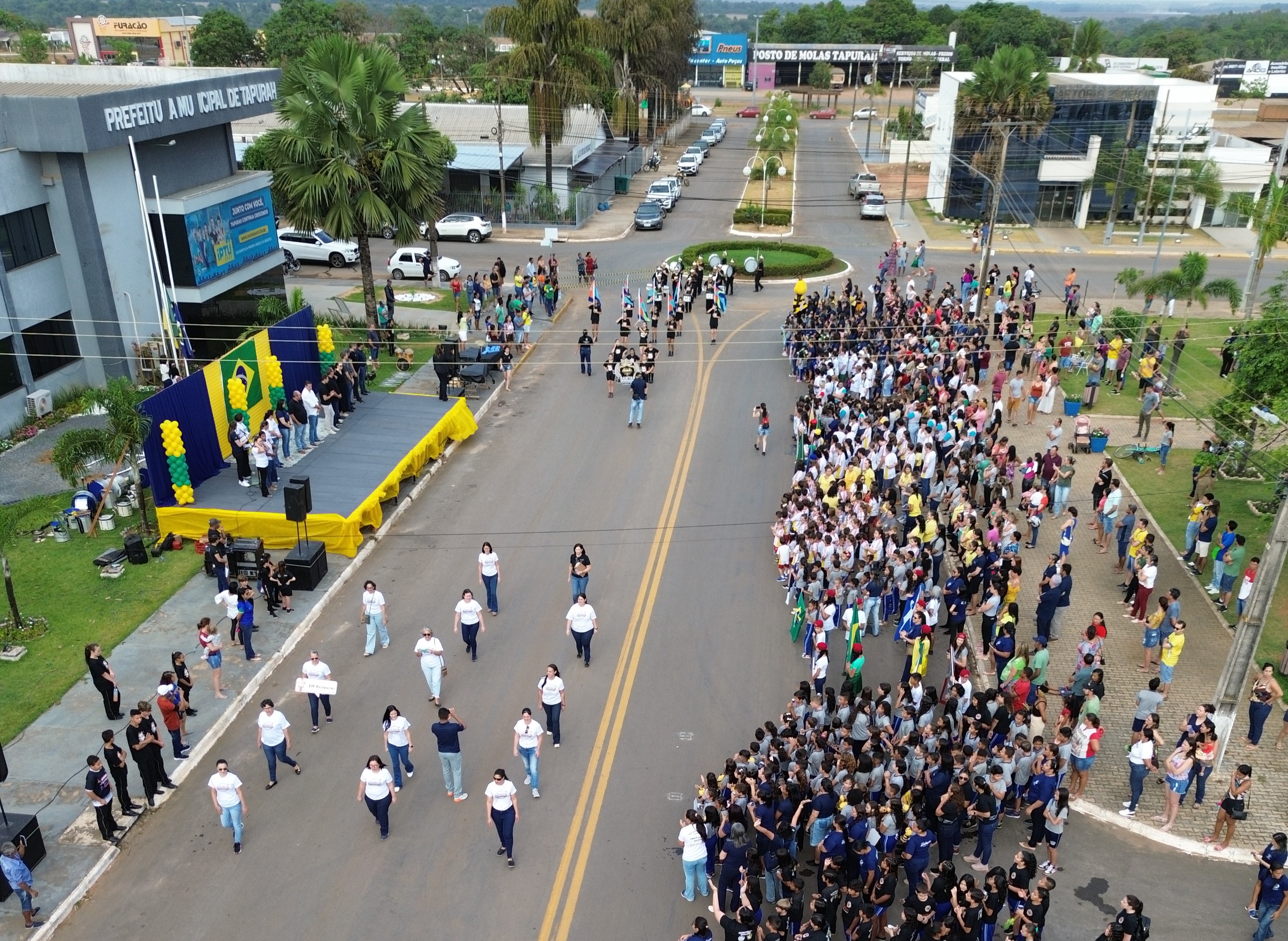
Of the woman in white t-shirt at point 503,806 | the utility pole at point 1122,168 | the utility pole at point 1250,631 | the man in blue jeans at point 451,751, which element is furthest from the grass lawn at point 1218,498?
the utility pole at point 1122,168

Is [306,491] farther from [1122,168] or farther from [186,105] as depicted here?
[1122,168]

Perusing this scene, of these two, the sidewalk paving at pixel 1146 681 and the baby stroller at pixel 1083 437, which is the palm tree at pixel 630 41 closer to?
the baby stroller at pixel 1083 437

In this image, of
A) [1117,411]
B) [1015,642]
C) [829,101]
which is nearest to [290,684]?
[1015,642]

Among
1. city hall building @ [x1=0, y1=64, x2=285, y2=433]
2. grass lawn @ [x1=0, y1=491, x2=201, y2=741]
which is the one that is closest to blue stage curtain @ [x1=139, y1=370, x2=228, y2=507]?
grass lawn @ [x1=0, y1=491, x2=201, y2=741]

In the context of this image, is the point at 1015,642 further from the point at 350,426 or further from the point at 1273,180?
the point at 1273,180

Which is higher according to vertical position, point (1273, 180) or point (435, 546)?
point (1273, 180)

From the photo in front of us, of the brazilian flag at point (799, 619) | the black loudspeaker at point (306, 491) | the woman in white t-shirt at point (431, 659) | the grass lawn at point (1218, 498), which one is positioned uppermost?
the black loudspeaker at point (306, 491)

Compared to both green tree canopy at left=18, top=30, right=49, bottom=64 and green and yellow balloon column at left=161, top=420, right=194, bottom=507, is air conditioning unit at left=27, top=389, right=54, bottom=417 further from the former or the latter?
green tree canopy at left=18, top=30, right=49, bottom=64
